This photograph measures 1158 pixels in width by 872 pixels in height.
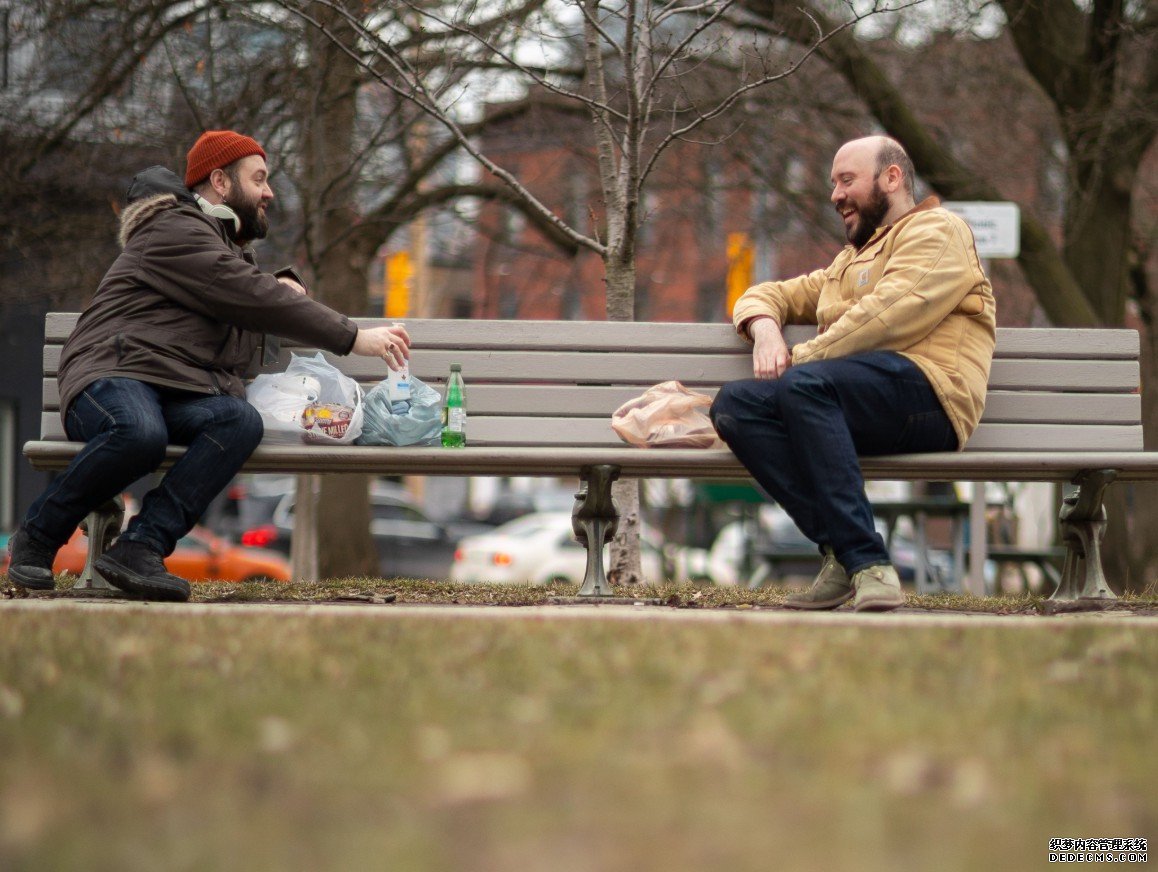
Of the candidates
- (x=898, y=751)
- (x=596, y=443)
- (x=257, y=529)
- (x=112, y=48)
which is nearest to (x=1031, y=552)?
(x=596, y=443)

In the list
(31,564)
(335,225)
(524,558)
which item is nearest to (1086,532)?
(31,564)

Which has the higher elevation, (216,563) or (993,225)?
(993,225)

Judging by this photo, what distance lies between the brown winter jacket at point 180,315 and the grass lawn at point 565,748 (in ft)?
5.14

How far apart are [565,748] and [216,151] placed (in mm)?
3890

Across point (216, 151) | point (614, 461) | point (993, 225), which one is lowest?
point (614, 461)

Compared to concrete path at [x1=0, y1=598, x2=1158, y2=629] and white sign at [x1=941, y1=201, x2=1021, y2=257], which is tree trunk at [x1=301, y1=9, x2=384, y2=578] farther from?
white sign at [x1=941, y1=201, x2=1021, y2=257]

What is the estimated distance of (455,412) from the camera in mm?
6023

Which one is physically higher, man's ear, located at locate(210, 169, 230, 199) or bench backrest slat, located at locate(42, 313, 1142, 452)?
man's ear, located at locate(210, 169, 230, 199)

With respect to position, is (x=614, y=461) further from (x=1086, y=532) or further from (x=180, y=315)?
(x=1086, y=532)

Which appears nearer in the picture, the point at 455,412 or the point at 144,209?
the point at 144,209

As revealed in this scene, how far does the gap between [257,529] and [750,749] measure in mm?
18570

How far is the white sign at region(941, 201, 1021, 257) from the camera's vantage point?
9727 mm

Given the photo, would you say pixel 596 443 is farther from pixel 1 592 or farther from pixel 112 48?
pixel 112 48

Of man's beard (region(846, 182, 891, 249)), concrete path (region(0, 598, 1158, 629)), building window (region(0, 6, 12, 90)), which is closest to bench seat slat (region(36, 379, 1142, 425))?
man's beard (region(846, 182, 891, 249))
